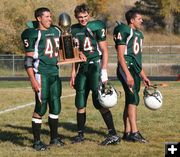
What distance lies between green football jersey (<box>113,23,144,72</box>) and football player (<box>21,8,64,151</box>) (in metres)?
0.95

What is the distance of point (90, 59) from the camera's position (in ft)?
29.5

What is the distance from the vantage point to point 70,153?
26.8 feet

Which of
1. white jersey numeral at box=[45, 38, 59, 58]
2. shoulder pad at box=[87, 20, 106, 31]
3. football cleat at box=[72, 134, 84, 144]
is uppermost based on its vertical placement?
shoulder pad at box=[87, 20, 106, 31]

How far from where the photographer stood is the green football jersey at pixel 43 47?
8312 mm

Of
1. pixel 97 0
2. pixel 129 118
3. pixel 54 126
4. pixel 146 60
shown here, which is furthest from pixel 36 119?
pixel 97 0

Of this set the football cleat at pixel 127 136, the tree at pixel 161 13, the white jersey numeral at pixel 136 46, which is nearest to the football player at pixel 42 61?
the white jersey numeral at pixel 136 46

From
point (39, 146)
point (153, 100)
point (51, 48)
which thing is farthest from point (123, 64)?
point (39, 146)

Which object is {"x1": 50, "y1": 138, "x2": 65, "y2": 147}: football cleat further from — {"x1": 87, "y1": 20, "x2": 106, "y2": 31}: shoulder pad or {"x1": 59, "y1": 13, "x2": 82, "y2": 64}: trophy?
{"x1": 87, "y1": 20, "x2": 106, "y2": 31}: shoulder pad

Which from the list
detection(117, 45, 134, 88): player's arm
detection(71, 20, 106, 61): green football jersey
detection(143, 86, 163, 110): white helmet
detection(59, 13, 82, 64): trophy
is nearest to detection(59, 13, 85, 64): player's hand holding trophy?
detection(59, 13, 82, 64): trophy

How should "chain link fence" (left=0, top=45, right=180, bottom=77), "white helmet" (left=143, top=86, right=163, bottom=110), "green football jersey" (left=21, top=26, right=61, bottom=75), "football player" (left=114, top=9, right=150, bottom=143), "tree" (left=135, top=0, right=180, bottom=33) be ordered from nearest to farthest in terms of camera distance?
"green football jersey" (left=21, top=26, right=61, bottom=75), "football player" (left=114, top=9, right=150, bottom=143), "white helmet" (left=143, top=86, right=163, bottom=110), "chain link fence" (left=0, top=45, right=180, bottom=77), "tree" (left=135, top=0, right=180, bottom=33)

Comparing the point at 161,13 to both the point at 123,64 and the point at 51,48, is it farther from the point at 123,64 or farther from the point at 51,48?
the point at 51,48

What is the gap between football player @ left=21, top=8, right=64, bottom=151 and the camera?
834cm

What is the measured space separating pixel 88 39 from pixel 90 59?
33cm

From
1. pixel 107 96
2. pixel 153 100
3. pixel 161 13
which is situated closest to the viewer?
pixel 107 96
